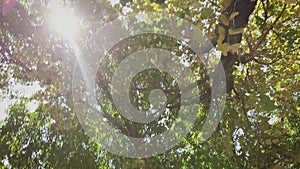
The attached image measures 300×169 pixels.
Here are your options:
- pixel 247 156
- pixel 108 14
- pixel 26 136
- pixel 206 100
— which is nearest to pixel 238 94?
pixel 206 100

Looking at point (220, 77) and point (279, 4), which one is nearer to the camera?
point (220, 77)

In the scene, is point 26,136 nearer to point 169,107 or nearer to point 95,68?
point 95,68

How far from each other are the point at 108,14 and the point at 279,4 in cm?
316

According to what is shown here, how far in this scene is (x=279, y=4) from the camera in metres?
4.60

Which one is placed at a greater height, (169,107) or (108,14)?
(108,14)

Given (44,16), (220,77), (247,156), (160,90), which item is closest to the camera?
(220,77)

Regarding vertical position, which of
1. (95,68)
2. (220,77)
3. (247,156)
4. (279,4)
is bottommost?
(247,156)

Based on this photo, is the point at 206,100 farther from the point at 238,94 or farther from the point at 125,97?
the point at 125,97

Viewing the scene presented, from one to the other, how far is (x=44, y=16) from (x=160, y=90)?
256 centimetres

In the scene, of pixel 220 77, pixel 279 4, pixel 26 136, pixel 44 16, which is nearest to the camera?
pixel 220 77

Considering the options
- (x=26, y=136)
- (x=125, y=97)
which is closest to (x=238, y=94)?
(x=125, y=97)

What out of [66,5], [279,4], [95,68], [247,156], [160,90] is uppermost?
[66,5]

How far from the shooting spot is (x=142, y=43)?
505 cm

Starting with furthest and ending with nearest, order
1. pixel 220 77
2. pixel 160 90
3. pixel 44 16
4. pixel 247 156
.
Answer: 1. pixel 247 156
2. pixel 160 90
3. pixel 44 16
4. pixel 220 77
